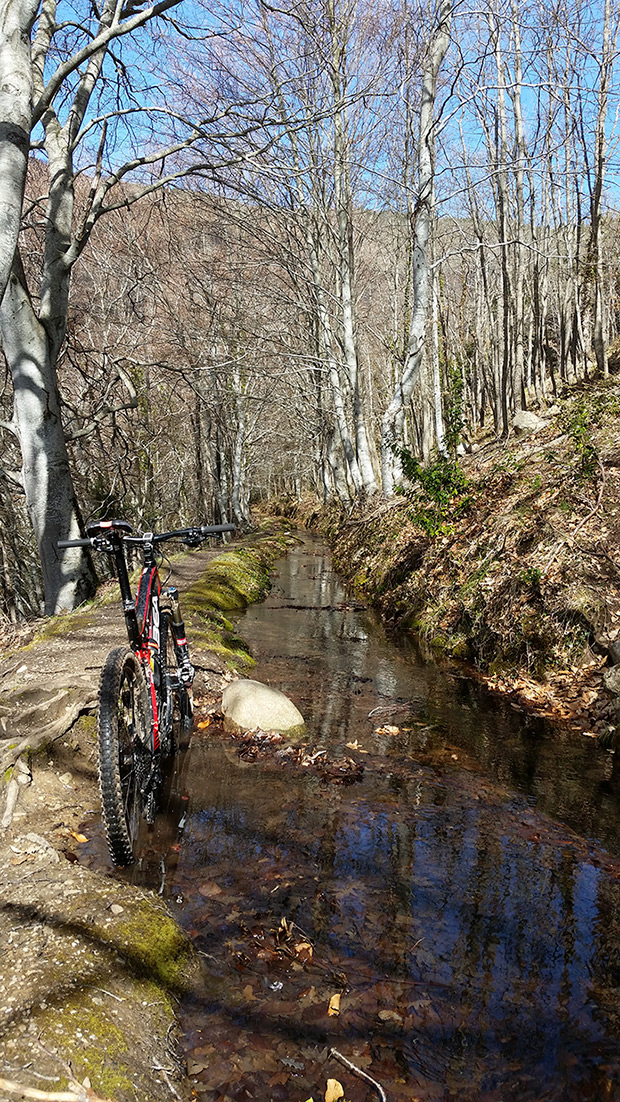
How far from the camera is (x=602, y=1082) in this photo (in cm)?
227

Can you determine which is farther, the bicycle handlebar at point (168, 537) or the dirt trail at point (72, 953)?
the bicycle handlebar at point (168, 537)

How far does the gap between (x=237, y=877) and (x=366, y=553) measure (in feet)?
33.9

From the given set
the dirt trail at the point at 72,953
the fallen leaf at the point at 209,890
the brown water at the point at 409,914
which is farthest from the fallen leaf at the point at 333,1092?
the fallen leaf at the point at 209,890

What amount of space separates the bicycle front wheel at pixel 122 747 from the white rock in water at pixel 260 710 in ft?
5.54

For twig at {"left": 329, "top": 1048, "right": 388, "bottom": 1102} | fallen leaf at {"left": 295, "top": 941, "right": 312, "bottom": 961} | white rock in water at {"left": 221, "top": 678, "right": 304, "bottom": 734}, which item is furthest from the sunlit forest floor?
twig at {"left": 329, "top": 1048, "right": 388, "bottom": 1102}

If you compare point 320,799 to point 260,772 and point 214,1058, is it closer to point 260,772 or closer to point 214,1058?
point 260,772

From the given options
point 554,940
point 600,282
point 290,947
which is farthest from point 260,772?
point 600,282

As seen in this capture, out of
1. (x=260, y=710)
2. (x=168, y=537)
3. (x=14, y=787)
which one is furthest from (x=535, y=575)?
(x=14, y=787)

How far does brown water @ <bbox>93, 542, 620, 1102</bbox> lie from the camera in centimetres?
233

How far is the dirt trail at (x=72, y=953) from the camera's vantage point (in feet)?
6.57

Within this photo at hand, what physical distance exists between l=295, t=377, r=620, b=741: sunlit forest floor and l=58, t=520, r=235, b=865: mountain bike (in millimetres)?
3554

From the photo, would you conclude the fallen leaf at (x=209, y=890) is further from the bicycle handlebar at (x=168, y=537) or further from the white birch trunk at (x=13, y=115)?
the white birch trunk at (x=13, y=115)

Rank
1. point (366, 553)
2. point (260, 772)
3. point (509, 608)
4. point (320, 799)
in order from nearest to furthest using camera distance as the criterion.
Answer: point (320, 799) → point (260, 772) → point (509, 608) → point (366, 553)

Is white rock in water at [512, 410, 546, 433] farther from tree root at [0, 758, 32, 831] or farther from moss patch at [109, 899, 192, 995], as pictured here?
moss patch at [109, 899, 192, 995]
